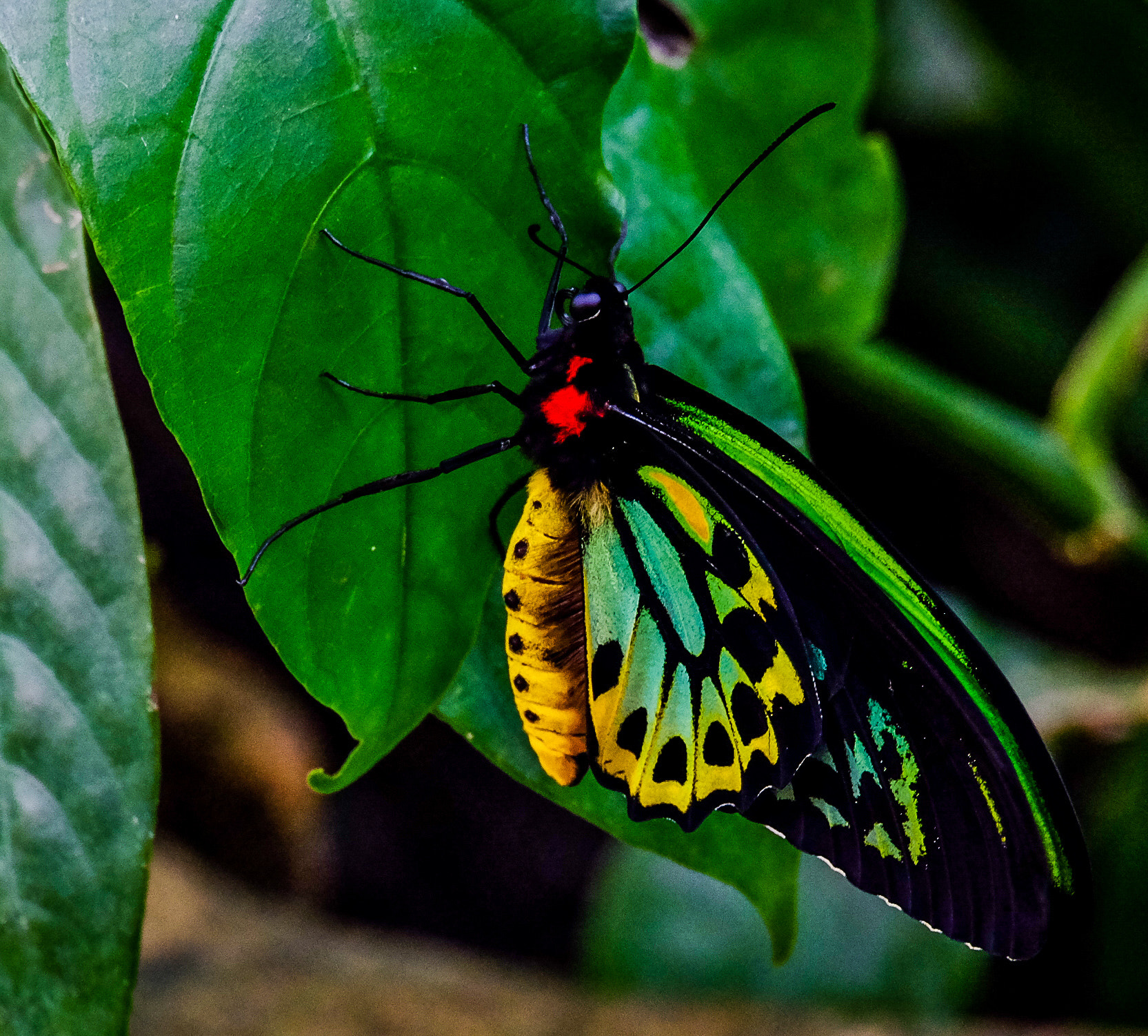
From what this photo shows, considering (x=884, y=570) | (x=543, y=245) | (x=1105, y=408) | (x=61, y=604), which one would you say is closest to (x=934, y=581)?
(x=1105, y=408)

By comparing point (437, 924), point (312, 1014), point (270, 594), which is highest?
point (270, 594)

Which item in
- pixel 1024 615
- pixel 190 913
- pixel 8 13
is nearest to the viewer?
pixel 8 13

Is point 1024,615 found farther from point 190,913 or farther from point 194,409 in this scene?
point 194,409

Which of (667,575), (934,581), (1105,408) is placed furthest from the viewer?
(934,581)

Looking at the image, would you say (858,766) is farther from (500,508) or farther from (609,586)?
(500,508)

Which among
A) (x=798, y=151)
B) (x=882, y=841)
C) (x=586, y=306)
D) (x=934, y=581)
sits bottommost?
(x=934, y=581)

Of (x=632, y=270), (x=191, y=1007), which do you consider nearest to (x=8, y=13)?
(x=632, y=270)

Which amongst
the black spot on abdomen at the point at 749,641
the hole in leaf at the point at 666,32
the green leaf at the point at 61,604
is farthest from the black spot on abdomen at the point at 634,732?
the hole in leaf at the point at 666,32

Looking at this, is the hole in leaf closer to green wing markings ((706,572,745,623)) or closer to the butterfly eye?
the butterfly eye
